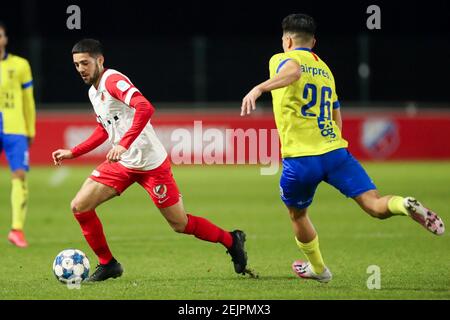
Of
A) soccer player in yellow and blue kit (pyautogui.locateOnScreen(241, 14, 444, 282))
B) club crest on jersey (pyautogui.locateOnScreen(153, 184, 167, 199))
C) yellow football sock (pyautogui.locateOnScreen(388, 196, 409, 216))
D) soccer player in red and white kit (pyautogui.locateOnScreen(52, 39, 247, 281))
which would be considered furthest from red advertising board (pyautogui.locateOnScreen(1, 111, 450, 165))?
yellow football sock (pyautogui.locateOnScreen(388, 196, 409, 216))

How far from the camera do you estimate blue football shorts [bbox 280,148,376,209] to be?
6980 millimetres

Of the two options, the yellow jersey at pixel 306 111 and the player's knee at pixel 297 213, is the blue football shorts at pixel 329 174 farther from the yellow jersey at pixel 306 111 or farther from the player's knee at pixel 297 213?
the player's knee at pixel 297 213

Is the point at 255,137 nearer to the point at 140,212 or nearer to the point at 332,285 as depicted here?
the point at 140,212

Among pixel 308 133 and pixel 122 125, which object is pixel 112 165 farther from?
pixel 308 133

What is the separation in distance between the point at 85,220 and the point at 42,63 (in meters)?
16.8

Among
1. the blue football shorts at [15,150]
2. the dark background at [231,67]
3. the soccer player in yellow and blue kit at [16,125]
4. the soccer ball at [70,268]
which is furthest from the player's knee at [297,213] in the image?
the dark background at [231,67]

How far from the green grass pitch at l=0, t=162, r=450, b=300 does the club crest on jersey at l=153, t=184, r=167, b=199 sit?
71cm

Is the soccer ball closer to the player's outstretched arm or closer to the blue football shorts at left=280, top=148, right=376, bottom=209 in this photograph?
the player's outstretched arm

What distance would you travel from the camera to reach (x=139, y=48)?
23719 mm

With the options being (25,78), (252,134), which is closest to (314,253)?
(25,78)

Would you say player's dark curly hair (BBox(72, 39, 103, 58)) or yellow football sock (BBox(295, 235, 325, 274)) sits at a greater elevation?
player's dark curly hair (BBox(72, 39, 103, 58))

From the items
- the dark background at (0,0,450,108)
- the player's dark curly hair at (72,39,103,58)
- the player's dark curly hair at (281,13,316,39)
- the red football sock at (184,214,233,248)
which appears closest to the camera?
the player's dark curly hair at (281,13,316,39)

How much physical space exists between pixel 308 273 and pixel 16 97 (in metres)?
4.43

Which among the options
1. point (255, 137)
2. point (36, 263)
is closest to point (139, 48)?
point (255, 137)
